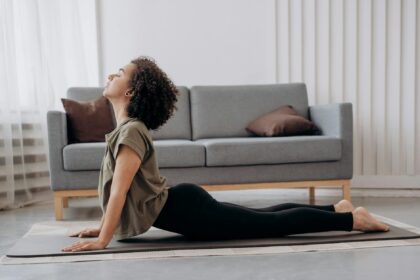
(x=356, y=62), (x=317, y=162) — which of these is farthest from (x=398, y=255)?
(x=356, y=62)

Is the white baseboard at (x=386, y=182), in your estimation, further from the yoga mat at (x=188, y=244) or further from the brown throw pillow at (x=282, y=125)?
the yoga mat at (x=188, y=244)

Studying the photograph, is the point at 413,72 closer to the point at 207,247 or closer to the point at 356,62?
the point at 356,62

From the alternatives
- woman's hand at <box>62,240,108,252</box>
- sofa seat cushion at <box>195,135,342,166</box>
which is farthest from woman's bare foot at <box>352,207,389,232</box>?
woman's hand at <box>62,240,108,252</box>

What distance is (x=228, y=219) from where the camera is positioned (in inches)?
86.0

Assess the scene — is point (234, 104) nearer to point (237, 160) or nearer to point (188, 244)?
point (237, 160)

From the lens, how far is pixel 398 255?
2.04 meters

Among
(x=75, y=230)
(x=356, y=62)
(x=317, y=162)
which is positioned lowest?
(x=75, y=230)

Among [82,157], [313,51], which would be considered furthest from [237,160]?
[313,51]

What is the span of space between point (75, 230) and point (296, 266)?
49.3 inches

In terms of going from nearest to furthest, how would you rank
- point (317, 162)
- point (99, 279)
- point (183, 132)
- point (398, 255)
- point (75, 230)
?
point (99, 279) → point (398, 255) → point (75, 230) → point (317, 162) → point (183, 132)

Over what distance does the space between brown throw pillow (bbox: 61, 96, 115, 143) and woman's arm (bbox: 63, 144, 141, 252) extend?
1344 mm

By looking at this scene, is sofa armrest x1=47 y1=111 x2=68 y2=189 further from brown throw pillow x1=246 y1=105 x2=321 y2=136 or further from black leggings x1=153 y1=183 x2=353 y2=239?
brown throw pillow x1=246 y1=105 x2=321 y2=136

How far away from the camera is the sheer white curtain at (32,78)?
11.9 feet

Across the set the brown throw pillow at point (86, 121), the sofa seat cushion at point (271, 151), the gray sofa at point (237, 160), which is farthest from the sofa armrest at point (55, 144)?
the sofa seat cushion at point (271, 151)
